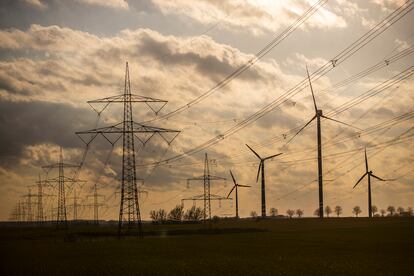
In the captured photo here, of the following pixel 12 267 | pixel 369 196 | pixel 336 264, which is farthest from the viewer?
A: pixel 369 196

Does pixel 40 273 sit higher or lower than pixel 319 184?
lower

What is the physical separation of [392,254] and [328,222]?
252 feet

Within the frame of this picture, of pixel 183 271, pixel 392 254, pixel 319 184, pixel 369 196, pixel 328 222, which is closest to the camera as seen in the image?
pixel 183 271

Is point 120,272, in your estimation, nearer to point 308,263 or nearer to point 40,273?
point 40,273

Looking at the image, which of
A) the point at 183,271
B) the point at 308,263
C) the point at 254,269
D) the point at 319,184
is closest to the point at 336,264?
the point at 308,263

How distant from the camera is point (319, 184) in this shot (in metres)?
97.9

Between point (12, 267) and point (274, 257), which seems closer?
point (12, 267)

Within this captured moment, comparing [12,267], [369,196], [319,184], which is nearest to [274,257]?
[12,267]

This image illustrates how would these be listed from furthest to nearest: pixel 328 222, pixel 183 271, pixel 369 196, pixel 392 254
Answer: pixel 369 196 → pixel 328 222 → pixel 392 254 → pixel 183 271

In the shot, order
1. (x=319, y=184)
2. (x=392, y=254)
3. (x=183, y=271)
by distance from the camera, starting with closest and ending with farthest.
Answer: (x=183, y=271) < (x=392, y=254) < (x=319, y=184)

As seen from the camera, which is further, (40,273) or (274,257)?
(274,257)

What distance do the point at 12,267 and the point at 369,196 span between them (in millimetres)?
104127

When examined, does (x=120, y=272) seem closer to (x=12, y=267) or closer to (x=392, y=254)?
(x=12, y=267)

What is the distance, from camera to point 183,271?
1547 inches
